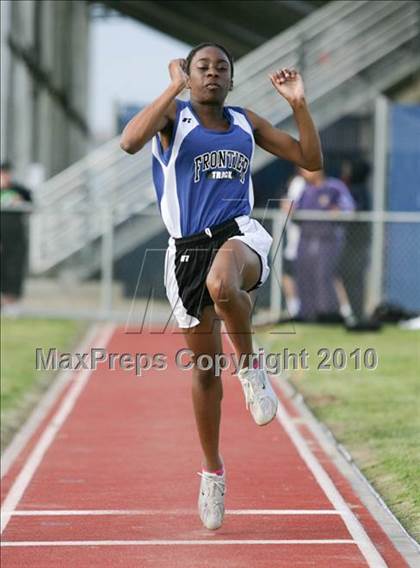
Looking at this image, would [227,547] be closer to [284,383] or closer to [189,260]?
[189,260]

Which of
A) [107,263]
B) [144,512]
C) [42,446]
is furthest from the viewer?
[107,263]

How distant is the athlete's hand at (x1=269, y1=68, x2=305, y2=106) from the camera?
7309mm

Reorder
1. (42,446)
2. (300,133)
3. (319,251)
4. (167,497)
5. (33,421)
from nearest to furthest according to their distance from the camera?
(300,133), (167,497), (42,446), (33,421), (319,251)

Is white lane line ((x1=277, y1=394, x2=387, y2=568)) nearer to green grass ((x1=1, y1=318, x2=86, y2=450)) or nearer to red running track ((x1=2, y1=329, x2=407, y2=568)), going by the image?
red running track ((x1=2, y1=329, x2=407, y2=568))

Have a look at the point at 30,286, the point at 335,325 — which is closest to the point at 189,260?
the point at 335,325

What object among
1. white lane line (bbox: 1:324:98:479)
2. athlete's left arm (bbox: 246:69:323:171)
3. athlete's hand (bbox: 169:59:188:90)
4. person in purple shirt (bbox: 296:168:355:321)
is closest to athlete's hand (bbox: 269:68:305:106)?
athlete's left arm (bbox: 246:69:323:171)

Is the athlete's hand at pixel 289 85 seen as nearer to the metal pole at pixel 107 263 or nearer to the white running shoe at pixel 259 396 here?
the white running shoe at pixel 259 396

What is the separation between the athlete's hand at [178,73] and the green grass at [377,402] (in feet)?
8.54

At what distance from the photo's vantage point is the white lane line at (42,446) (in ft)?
28.5

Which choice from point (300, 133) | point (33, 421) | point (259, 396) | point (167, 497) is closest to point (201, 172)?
point (300, 133)

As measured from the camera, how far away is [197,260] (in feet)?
24.2

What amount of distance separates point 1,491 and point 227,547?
2.12 metres

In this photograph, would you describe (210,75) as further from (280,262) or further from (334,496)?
(280,262)

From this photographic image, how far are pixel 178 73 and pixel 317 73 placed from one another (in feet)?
53.5
